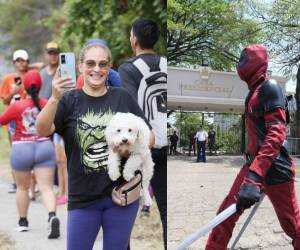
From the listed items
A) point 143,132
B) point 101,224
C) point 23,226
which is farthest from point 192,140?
point 23,226

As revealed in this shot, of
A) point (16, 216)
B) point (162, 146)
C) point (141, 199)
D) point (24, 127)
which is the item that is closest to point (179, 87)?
point (162, 146)

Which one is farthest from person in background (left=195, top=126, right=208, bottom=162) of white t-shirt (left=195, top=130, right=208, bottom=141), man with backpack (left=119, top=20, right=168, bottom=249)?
man with backpack (left=119, top=20, right=168, bottom=249)

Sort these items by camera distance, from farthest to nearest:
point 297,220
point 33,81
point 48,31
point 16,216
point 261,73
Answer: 1. point 48,31
2. point 16,216
3. point 33,81
4. point 297,220
5. point 261,73

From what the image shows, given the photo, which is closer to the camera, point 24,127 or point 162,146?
point 162,146

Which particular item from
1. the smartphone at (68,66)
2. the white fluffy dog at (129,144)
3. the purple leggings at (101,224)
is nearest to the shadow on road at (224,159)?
the white fluffy dog at (129,144)

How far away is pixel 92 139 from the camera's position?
155cm

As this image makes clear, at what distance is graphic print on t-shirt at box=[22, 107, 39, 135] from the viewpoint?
1961 millimetres

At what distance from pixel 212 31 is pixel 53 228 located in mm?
1049

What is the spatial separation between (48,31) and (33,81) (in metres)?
0.50

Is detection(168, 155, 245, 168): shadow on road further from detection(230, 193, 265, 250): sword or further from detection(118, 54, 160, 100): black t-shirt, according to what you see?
detection(118, 54, 160, 100): black t-shirt

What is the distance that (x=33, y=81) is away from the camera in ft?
6.44

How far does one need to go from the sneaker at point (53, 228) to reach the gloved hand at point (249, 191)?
0.84 metres

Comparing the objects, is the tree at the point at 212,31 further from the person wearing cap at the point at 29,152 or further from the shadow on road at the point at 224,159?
the person wearing cap at the point at 29,152

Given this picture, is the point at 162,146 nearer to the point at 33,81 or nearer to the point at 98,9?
the point at 33,81
